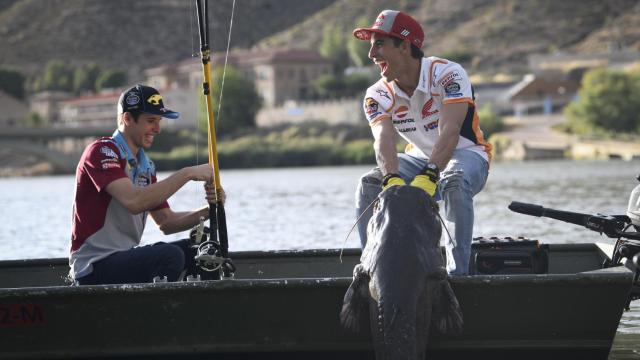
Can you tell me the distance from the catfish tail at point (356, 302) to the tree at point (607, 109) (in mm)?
97129

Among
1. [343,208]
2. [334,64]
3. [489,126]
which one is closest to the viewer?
[343,208]

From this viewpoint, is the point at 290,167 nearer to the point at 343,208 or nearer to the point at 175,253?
the point at 343,208

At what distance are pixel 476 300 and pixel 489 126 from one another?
10497 cm

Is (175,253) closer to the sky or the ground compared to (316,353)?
closer to the sky

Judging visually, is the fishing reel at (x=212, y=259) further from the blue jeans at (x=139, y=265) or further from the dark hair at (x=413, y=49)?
the dark hair at (x=413, y=49)

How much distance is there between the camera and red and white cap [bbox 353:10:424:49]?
7.92m

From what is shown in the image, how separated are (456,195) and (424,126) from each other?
0.73m

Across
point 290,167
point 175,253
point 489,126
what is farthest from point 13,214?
point 489,126

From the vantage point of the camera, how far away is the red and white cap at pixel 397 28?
26.0 feet

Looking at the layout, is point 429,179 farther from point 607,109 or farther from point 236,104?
point 236,104

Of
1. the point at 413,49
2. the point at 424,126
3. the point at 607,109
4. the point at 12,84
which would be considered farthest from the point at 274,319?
the point at 12,84

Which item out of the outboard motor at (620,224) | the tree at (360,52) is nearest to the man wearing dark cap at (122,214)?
the outboard motor at (620,224)

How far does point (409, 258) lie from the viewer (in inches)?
273

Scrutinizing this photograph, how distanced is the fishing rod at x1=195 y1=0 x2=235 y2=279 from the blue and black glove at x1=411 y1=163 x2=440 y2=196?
4.40ft
